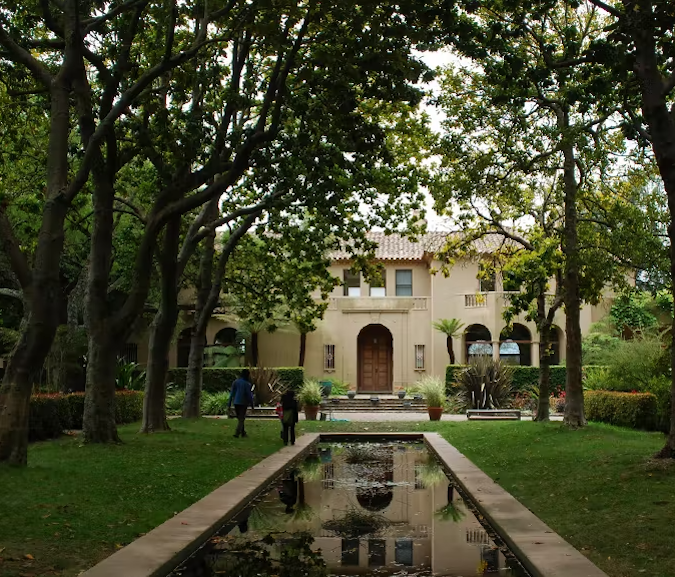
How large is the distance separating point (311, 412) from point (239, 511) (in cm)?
1852

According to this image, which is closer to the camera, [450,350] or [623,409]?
[623,409]

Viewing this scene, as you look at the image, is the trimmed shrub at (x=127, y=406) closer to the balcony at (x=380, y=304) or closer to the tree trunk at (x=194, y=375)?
the tree trunk at (x=194, y=375)

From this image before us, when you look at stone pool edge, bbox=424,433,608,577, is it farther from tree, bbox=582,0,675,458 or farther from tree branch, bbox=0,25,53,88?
tree branch, bbox=0,25,53,88

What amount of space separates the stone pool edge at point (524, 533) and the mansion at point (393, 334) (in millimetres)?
29680

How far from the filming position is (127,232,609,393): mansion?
43.0m

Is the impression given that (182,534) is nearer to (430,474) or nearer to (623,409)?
(430,474)

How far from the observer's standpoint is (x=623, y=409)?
22.5 m

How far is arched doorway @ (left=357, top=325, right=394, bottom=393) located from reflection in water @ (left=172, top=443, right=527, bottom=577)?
3014 cm

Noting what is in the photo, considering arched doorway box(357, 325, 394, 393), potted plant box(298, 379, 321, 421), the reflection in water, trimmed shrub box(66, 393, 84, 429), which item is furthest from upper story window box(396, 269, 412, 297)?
the reflection in water

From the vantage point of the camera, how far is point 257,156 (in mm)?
16531

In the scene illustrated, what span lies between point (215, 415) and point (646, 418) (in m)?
15.8

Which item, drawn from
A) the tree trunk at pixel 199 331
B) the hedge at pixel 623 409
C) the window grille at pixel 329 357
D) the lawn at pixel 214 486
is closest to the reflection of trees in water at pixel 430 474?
the lawn at pixel 214 486

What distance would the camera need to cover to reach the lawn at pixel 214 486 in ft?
24.3

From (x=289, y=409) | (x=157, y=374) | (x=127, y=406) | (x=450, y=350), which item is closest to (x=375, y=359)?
(x=450, y=350)
